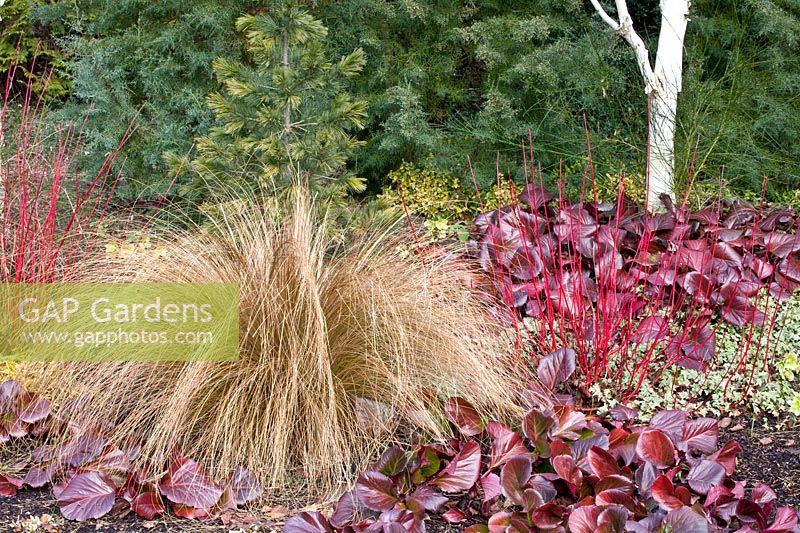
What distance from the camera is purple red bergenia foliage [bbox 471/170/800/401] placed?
11.1 ft

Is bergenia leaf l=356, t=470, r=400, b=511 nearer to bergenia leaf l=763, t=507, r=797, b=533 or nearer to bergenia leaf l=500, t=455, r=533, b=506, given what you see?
bergenia leaf l=500, t=455, r=533, b=506

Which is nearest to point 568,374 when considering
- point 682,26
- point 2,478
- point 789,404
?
point 789,404

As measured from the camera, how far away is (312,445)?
2881 mm

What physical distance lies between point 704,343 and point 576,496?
1.20 metres

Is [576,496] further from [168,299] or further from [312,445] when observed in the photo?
[168,299]

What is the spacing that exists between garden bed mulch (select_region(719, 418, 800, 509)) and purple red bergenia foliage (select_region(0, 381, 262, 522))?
173 cm

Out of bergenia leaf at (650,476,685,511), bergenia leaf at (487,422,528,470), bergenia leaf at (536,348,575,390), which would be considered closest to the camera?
bergenia leaf at (650,476,685,511)

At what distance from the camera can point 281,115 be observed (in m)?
4.32

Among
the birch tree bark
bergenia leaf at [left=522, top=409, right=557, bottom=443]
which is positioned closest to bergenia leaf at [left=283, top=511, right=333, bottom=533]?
bergenia leaf at [left=522, top=409, right=557, bottom=443]

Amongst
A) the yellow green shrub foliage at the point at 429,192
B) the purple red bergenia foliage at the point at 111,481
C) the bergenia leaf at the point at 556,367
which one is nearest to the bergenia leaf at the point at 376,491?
the purple red bergenia foliage at the point at 111,481

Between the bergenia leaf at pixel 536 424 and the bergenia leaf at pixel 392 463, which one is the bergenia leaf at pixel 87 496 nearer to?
the bergenia leaf at pixel 392 463

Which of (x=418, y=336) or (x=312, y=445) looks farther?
(x=418, y=336)

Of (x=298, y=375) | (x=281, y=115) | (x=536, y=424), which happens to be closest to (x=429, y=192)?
(x=281, y=115)

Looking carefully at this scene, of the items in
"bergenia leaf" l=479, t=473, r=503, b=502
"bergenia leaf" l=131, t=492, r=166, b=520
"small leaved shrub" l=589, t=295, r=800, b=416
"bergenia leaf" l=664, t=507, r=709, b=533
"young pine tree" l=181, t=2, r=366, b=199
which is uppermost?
"young pine tree" l=181, t=2, r=366, b=199
